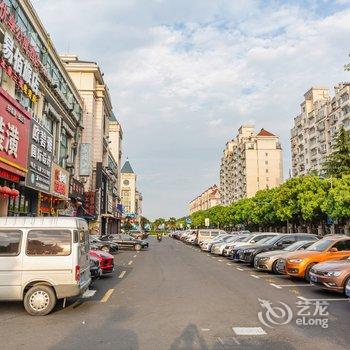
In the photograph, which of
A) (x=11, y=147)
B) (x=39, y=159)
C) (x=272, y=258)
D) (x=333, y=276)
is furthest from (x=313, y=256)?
→ (x=39, y=159)

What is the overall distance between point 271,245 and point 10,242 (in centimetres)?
1425

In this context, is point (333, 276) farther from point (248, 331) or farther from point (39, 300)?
point (39, 300)

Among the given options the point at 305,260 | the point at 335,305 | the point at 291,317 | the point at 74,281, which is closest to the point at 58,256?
the point at 74,281

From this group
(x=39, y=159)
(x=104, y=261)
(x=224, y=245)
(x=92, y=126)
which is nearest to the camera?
(x=104, y=261)

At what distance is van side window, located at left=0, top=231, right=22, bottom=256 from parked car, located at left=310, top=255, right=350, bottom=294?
800 cm

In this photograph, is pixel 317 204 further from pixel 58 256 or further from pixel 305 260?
pixel 58 256

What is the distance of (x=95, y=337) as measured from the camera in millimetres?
7129

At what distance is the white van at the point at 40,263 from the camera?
8953 mm

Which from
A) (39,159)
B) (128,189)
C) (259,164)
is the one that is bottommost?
(39,159)

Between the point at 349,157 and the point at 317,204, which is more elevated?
the point at 349,157

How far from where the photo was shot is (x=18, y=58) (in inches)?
903

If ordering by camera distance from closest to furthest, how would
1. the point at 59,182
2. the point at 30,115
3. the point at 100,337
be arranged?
the point at 100,337
the point at 30,115
the point at 59,182

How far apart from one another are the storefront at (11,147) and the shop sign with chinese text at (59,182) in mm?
5178

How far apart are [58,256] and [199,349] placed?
4.01 metres
